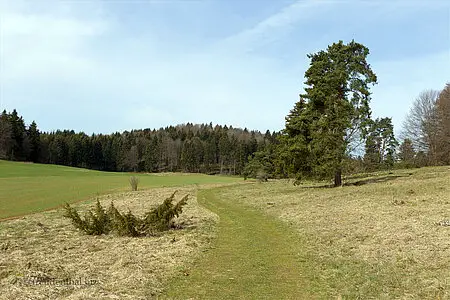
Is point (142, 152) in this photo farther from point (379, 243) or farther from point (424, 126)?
point (379, 243)

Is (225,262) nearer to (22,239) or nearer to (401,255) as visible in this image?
(401,255)

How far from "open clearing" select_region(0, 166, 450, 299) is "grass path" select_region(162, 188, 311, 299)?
0.03 metres

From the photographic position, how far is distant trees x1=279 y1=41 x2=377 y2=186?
28109 millimetres

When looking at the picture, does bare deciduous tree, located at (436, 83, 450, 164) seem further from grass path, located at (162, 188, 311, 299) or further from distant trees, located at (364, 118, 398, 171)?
grass path, located at (162, 188, 311, 299)

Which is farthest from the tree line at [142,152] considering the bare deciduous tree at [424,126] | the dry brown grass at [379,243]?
the dry brown grass at [379,243]

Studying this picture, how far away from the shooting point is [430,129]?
5056cm

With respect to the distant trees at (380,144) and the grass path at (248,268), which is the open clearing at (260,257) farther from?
the distant trees at (380,144)

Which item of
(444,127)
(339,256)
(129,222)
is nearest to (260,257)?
(339,256)

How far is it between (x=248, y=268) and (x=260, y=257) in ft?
4.15

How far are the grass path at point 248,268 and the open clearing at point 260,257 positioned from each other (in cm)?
3

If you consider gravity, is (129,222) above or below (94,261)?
above

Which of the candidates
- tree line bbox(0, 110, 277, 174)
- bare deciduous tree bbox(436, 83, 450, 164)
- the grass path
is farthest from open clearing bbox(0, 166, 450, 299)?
tree line bbox(0, 110, 277, 174)

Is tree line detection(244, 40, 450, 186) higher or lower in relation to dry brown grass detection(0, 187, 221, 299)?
higher

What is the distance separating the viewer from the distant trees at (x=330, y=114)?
92.2 ft
